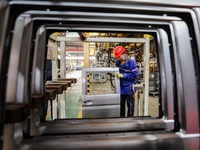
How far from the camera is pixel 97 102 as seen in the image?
357 cm

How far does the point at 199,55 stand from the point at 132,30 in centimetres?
127

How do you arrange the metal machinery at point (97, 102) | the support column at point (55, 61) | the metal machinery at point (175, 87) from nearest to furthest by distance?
1. the metal machinery at point (175, 87)
2. the metal machinery at point (97, 102)
3. the support column at point (55, 61)

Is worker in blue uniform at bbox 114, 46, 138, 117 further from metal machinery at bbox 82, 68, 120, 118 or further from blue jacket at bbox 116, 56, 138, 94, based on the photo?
Result: metal machinery at bbox 82, 68, 120, 118

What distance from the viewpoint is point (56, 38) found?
144 inches

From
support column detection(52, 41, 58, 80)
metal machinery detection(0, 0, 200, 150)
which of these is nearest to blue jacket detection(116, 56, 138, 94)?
support column detection(52, 41, 58, 80)

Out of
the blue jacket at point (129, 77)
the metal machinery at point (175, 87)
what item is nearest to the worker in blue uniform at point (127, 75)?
the blue jacket at point (129, 77)

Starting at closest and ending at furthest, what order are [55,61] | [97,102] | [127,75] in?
[97,102] < [55,61] < [127,75]

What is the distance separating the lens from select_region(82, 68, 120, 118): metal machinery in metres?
3.53

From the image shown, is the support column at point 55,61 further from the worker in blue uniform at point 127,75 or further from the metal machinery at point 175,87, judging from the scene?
the metal machinery at point 175,87

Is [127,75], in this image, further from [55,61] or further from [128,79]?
[55,61]

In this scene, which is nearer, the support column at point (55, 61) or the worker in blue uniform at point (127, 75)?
the support column at point (55, 61)

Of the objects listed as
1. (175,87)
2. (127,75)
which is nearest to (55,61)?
(127,75)

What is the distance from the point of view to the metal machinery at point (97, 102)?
139 inches

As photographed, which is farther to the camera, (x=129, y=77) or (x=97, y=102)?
(x=129, y=77)
